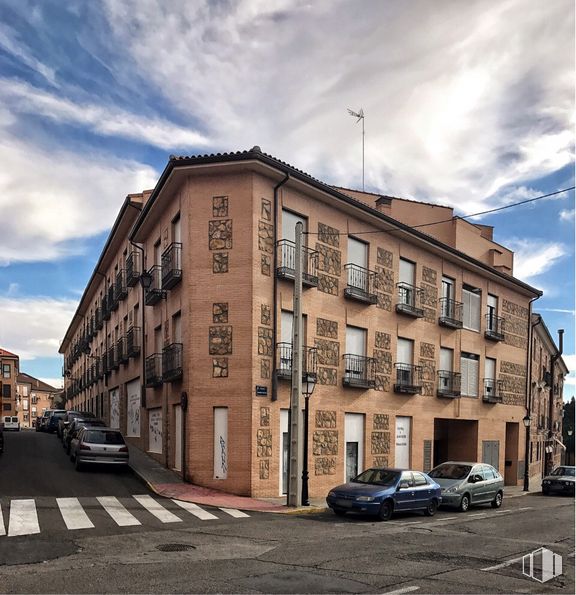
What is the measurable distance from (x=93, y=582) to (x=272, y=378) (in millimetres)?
12298

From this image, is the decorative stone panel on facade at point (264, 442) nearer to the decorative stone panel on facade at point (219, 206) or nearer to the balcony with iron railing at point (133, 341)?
the decorative stone panel on facade at point (219, 206)

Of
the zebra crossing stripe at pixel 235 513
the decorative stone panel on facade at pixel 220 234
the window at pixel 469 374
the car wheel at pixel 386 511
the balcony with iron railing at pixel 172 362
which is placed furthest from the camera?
the window at pixel 469 374

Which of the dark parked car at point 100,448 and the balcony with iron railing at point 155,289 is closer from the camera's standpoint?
the dark parked car at point 100,448

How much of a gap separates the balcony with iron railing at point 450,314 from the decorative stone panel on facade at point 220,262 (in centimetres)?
1301

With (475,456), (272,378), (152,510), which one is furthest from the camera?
(475,456)

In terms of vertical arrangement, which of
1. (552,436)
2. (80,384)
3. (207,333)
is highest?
(207,333)

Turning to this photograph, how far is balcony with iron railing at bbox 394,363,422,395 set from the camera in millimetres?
26500

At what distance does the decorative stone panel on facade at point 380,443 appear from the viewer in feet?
81.6

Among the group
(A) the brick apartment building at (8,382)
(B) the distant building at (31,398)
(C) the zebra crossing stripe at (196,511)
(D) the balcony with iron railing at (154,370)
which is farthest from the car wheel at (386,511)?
(B) the distant building at (31,398)

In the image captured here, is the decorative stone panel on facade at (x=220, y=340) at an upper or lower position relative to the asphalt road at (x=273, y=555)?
upper

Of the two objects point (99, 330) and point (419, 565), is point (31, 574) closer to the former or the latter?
point (419, 565)

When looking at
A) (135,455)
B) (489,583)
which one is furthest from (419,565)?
(135,455)

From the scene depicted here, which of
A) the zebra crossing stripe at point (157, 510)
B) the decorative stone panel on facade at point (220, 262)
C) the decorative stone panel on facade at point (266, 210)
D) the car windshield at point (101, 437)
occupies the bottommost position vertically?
the zebra crossing stripe at point (157, 510)

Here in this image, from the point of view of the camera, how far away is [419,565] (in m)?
10.1
